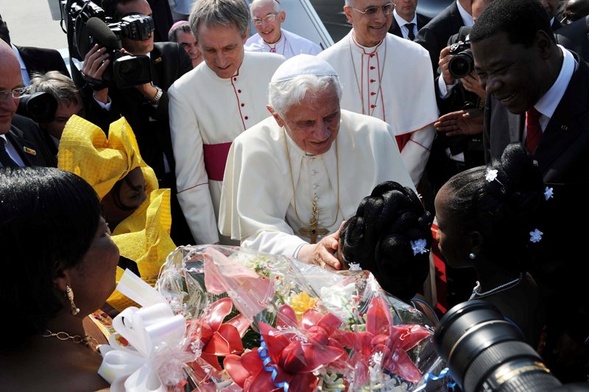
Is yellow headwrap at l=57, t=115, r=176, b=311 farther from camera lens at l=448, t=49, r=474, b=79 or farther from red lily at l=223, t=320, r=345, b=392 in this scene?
camera lens at l=448, t=49, r=474, b=79

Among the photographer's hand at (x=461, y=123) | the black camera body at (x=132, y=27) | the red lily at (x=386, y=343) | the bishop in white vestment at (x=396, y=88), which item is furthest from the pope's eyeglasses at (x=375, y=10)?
the red lily at (x=386, y=343)

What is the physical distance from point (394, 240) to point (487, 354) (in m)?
0.87

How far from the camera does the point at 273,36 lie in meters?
6.38

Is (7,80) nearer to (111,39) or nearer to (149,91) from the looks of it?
(111,39)

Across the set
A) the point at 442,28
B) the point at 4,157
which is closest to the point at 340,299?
the point at 4,157

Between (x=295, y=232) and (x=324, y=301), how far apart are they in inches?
64.6

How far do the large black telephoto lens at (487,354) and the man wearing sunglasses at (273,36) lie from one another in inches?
193

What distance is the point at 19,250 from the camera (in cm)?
166

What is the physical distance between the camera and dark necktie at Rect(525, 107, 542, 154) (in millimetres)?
3248

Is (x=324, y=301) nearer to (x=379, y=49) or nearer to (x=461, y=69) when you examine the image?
(x=461, y=69)

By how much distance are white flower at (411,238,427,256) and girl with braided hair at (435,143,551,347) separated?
Result: 30cm

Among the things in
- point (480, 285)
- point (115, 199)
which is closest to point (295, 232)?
point (115, 199)

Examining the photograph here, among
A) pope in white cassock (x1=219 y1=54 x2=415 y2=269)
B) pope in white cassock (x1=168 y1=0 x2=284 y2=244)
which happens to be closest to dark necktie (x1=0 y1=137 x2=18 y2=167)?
pope in white cassock (x1=219 y1=54 x2=415 y2=269)

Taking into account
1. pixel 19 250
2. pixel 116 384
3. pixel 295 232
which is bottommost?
pixel 295 232
